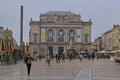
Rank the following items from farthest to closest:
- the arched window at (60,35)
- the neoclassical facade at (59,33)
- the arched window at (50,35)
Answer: the arched window at (60,35) → the arched window at (50,35) → the neoclassical facade at (59,33)

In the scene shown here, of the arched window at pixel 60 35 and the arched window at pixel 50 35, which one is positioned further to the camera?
the arched window at pixel 60 35

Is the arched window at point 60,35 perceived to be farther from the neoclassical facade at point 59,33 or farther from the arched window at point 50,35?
the arched window at point 50,35

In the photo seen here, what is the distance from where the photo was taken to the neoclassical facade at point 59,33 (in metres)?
173

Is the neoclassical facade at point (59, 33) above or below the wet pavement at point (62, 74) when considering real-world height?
above

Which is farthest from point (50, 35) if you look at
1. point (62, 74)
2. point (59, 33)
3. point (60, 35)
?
point (62, 74)

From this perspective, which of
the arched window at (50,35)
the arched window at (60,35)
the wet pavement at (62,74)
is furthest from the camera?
the arched window at (60,35)

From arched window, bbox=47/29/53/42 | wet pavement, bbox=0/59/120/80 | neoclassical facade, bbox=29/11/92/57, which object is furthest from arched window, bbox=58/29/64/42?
wet pavement, bbox=0/59/120/80

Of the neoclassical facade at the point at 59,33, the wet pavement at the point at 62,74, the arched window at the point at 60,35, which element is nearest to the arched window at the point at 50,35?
the neoclassical facade at the point at 59,33

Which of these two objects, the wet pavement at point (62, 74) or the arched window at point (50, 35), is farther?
the arched window at point (50, 35)

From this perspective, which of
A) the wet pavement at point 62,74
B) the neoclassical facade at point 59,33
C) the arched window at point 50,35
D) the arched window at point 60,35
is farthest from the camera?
the arched window at point 60,35

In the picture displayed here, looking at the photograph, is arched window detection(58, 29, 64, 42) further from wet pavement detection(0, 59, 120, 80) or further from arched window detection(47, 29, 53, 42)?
wet pavement detection(0, 59, 120, 80)

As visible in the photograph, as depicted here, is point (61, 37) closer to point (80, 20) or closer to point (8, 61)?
point (80, 20)

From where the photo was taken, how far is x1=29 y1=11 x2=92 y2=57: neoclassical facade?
173375mm

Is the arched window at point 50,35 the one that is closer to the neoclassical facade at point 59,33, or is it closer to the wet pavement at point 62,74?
the neoclassical facade at point 59,33
